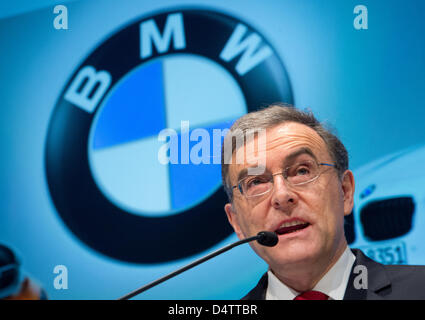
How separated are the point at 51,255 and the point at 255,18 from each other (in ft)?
5.26

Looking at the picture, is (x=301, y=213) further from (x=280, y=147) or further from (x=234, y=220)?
(x=234, y=220)

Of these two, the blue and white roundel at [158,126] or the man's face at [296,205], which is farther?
the blue and white roundel at [158,126]

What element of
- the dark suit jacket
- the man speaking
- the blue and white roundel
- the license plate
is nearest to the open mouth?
the man speaking

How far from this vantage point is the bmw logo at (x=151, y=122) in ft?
8.22

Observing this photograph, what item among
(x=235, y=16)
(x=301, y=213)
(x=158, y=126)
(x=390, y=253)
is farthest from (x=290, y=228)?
(x=235, y=16)

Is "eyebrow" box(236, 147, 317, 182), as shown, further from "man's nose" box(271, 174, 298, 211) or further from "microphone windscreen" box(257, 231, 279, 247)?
"microphone windscreen" box(257, 231, 279, 247)

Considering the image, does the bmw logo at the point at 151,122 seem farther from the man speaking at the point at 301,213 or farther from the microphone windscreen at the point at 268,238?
the microphone windscreen at the point at 268,238

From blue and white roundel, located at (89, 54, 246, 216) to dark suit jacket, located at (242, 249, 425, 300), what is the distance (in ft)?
3.06

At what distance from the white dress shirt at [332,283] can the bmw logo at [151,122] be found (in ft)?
2.29

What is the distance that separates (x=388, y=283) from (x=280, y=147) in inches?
23.0

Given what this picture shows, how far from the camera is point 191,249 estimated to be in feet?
8.21

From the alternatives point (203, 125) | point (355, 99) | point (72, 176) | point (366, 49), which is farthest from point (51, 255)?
point (366, 49)

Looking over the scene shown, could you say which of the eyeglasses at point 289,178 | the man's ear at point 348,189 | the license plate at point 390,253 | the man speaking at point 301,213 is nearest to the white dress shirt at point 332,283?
the man speaking at point 301,213
